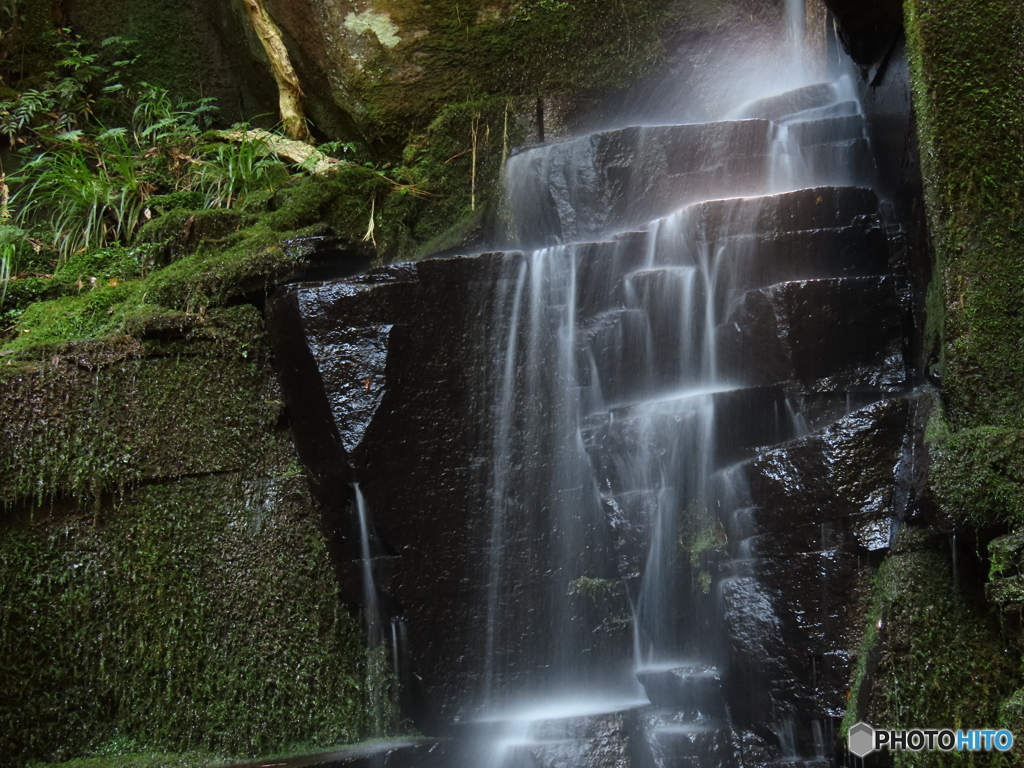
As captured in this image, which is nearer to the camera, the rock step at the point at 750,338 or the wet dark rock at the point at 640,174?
the rock step at the point at 750,338

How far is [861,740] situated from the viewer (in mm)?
3006

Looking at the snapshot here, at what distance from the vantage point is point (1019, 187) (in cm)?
328

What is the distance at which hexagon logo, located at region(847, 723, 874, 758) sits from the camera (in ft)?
9.80

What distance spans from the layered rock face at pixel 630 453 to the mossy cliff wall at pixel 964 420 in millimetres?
216

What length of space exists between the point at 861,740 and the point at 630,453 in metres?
1.57

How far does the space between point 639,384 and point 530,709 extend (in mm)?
1820

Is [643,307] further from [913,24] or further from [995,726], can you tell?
[995,726]

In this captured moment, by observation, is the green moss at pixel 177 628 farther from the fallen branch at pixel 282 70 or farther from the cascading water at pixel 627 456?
the fallen branch at pixel 282 70

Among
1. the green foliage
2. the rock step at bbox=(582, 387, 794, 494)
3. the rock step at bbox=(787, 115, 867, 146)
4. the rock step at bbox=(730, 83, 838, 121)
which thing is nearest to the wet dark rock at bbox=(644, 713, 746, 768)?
the rock step at bbox=(582, 387, 794, 494)

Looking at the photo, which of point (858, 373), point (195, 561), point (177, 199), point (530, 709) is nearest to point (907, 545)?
point (858, 373)

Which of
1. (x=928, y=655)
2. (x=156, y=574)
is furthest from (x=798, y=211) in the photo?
(x=156, y=574)

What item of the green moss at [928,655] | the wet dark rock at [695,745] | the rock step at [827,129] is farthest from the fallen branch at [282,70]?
the green moss at [928,655]

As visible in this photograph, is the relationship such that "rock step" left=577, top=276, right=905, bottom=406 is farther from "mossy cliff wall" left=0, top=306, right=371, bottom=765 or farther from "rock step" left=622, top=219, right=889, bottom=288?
"mossy cliff wall" left=0, top=306, right=371, bottom=765

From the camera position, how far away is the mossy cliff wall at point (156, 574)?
391 centimetres
